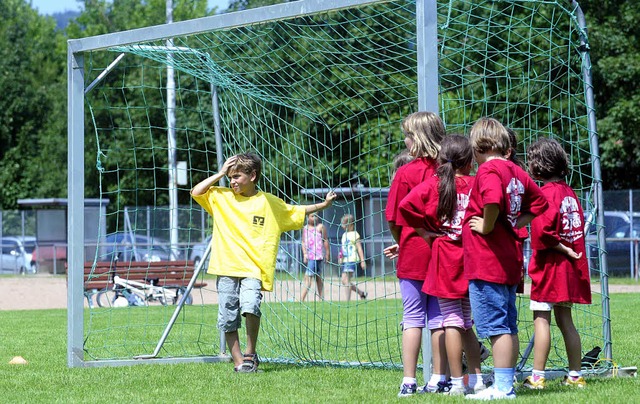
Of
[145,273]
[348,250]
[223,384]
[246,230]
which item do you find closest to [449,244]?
[223,384]

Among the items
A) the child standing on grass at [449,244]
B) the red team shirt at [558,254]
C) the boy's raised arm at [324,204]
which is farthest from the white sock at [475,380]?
the boy's raised arm at [324,204]

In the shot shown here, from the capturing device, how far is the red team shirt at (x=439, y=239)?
215 inches

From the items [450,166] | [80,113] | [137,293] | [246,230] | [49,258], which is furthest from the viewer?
[49,258]

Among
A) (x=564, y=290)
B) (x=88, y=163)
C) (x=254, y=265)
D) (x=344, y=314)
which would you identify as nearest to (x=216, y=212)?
(x=254, y=265)

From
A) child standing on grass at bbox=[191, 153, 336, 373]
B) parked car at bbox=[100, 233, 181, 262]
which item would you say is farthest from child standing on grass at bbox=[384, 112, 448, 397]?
parked car at bbox=[100, 233, 181, 262]

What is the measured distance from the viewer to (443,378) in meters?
5.67

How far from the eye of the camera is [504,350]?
5262 millimetres

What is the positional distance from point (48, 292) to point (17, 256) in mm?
10883

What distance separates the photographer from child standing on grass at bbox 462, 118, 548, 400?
206 inches

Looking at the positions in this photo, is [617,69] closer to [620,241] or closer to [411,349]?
[620,241]

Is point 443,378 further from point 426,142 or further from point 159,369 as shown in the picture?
point 159,369

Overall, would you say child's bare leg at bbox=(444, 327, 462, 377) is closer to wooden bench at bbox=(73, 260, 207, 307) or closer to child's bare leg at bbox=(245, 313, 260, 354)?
child's bare leg at bbox=(245, 313, 260, 354)

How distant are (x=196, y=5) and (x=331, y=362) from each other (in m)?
51.3

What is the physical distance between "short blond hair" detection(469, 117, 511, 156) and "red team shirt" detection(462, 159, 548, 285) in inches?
4.4
